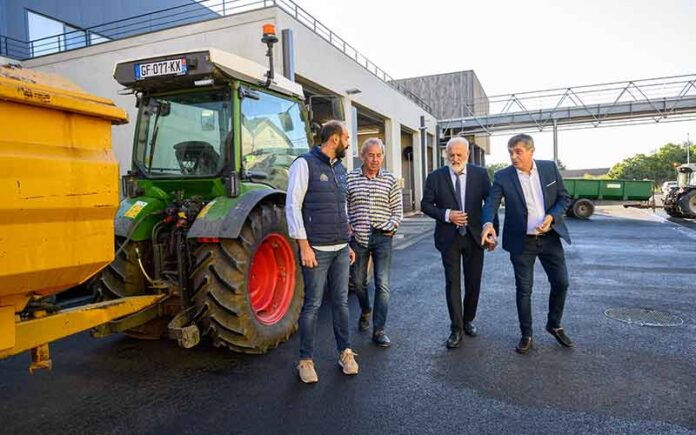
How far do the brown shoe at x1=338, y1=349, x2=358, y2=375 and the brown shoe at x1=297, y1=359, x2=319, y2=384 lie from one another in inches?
9.2

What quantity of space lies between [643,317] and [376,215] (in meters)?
→ 3.19

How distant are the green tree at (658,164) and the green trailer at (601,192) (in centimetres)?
4464

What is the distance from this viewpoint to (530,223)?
13.3ft

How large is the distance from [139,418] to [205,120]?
8.40 ft

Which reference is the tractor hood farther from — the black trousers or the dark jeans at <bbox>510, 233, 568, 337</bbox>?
the dark jeans at <bbox>510, 233, 568, 337</bbox>

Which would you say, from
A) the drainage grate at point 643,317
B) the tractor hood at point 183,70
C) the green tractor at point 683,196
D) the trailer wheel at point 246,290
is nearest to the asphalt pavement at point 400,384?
the drainage grate at point 643,317

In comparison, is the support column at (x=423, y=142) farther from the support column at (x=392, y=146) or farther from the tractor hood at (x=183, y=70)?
the tractor hood at (x=183, y=70)

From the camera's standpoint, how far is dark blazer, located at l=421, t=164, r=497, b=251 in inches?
165

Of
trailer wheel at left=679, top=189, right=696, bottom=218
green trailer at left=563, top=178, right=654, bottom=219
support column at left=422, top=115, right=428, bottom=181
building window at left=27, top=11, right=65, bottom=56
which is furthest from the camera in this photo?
support column at left=422, top=115, right=428, bottom=181

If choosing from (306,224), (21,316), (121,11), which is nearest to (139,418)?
(21,316)

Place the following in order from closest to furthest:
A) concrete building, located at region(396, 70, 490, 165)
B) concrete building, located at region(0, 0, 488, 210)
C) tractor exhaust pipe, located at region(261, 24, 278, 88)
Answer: tractor exhaust pipe, located at region(261, 24, 278, 88) < concrete building, located at region(0, 0, 488, 210) < concrete building, located at region(396, 70, 490, 165)

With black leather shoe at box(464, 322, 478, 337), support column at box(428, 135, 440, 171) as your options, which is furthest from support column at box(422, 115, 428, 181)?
black leather shoe at box(464, 322, 478, 337)

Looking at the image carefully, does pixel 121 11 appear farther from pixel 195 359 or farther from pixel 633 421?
pixel 633 421

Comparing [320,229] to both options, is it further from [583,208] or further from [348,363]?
[583,208]
